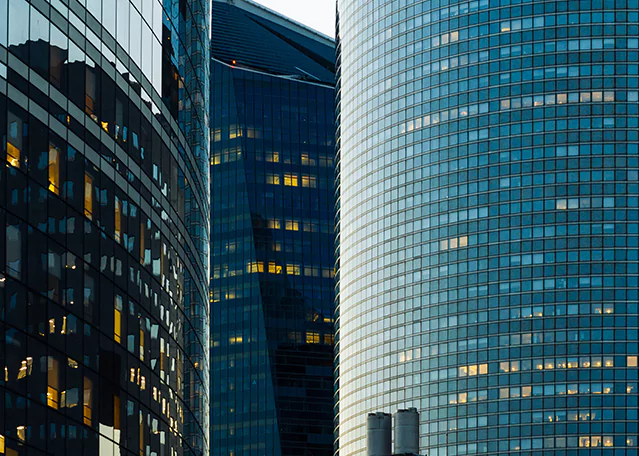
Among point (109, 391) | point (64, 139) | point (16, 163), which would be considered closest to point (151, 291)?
point (109, 391)

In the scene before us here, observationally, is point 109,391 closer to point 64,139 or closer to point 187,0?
point 64,139

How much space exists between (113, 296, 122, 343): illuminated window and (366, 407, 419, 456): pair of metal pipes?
18.1 metres

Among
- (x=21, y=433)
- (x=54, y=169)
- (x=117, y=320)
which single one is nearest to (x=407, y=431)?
(x=117, y=320)

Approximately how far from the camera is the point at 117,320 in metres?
70.6

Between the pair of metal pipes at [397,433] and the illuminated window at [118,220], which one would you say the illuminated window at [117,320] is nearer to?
the illuminated window at [118,220]

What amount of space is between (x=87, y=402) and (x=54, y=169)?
1064 cm

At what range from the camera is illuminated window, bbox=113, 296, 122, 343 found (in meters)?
70.1

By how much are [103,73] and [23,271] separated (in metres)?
15.1

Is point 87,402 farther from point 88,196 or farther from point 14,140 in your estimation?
point 14,140

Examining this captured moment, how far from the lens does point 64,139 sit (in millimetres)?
64750

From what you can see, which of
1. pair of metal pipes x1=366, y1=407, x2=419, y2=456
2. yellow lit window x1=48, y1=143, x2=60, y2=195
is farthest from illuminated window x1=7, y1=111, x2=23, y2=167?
pair of metal pipes x1=366, y1=407, x2=419, y2=456

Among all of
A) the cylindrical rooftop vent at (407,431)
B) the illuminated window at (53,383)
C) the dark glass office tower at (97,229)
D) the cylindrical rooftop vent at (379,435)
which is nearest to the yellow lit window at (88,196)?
the dark glass office tower at (97,229)

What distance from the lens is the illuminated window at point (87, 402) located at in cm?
6494

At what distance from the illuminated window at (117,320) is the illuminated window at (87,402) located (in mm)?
4479
